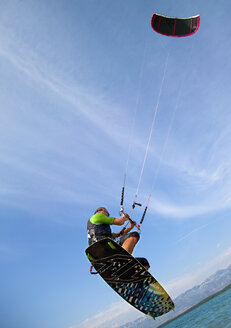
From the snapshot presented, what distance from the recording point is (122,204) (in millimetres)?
7777

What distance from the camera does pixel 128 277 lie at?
7.80 metres

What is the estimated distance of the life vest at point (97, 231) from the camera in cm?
709

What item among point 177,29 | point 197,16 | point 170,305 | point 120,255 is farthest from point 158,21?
point 170,305

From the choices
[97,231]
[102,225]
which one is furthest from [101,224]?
[97,231]

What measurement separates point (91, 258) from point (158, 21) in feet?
35.8

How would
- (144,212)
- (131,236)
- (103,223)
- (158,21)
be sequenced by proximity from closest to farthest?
(103,223) → (131,236) → (144,212) → (158,21)

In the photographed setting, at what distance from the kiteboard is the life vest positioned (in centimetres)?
18

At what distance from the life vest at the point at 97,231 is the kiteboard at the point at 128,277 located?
182 mm

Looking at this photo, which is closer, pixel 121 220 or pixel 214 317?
pixel 121 220

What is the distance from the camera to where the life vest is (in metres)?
7.09

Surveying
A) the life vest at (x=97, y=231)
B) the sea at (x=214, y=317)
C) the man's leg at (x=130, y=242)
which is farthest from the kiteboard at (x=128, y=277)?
the sea at (x=214, y=317)

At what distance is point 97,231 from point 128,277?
2.23 metres

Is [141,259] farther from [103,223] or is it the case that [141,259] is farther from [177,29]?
[177,29]

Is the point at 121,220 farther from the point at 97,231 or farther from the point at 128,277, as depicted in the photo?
the point at 128,277
